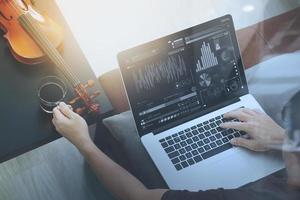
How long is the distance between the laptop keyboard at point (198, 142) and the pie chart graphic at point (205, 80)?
0.11 metres

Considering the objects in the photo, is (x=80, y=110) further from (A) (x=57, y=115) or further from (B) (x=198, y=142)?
(B) (x=198, y=142)

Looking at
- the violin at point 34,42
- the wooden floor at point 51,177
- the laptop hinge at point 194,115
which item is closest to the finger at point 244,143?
the laptop hinge at point 194,115

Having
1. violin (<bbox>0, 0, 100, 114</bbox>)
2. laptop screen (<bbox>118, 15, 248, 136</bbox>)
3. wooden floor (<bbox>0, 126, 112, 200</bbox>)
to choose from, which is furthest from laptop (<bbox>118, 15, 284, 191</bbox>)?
wooden floor (<bbox>0, 126, 112, 200</bbox>)

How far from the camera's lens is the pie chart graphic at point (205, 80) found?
117 cm

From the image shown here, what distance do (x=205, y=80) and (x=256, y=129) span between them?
20 centimetres

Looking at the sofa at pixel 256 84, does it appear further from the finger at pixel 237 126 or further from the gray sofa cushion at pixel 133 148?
the finger at pixel 237 126

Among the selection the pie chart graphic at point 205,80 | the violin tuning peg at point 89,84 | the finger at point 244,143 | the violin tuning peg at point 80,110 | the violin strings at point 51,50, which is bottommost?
the finger at point 244,143

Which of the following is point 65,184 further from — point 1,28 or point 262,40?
point 262,40

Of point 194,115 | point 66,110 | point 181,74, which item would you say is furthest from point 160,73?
point 66,110

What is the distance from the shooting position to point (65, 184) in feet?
4.72

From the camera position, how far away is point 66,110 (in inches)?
42.2

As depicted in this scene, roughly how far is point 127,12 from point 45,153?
1.97 feet

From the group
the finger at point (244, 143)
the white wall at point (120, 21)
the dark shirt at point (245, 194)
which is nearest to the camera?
the dark shirt at point (245, 194)

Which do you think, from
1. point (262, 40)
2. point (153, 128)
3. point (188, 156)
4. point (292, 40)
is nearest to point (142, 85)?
point (153, 128)
